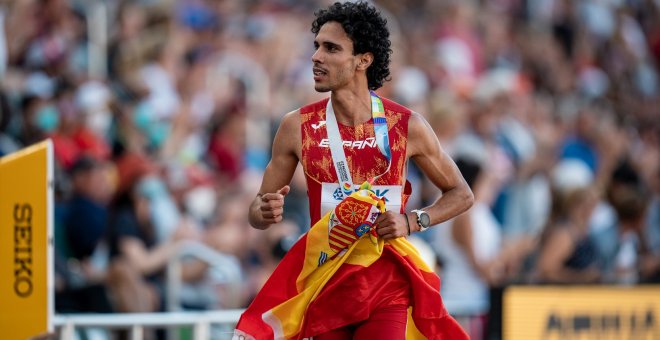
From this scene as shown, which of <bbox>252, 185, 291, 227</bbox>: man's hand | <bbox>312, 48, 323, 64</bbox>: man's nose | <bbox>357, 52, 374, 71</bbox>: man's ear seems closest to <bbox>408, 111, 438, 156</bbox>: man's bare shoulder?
<bbox>357, 52, 374, 71</bbox>: man's ear

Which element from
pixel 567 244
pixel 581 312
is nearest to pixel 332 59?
pixel 581 312

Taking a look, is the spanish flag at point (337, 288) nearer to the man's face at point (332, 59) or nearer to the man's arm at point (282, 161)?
the man's arm at point (282, 161)

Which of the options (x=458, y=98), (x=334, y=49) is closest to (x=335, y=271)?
(x=334, y=49)

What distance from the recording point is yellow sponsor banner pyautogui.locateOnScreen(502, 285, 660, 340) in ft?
32.6

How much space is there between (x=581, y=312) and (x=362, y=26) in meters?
4.55

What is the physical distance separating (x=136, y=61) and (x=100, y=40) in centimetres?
39

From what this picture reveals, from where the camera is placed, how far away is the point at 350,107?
21.1ft

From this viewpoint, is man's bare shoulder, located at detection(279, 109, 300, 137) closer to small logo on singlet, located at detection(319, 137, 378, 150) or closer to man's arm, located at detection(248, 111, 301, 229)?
man's arm, located at detection(248, 111, 301, 229)

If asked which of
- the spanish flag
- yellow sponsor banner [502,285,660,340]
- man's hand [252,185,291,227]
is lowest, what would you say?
yellow sponsor banner [502,285,660,340]

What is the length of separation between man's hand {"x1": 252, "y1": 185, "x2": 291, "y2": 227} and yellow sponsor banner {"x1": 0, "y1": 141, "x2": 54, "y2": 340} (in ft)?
5.09

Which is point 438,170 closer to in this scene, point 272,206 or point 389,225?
point 389,225

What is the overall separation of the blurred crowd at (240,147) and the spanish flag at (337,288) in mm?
3193

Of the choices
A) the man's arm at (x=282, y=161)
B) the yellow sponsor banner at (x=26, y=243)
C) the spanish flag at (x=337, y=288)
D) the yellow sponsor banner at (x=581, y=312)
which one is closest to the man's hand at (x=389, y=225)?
the spanish flag at (x=337, y=288)

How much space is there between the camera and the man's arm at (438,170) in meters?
6.48
